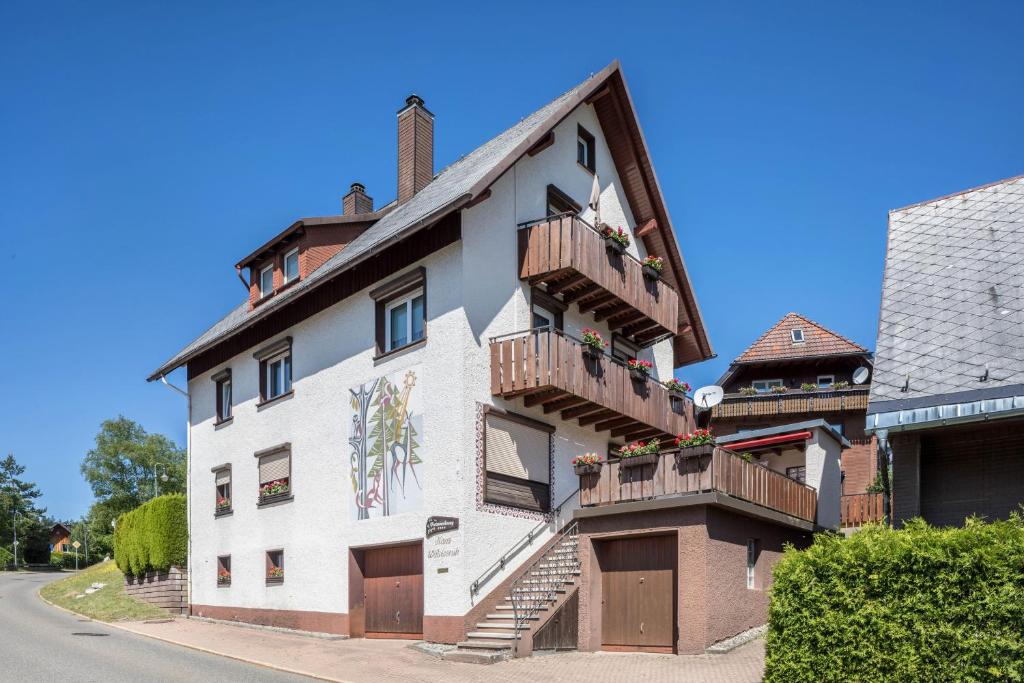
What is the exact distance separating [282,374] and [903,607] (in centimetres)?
1869

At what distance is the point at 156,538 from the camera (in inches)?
1158

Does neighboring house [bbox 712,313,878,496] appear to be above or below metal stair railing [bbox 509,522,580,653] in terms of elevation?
above

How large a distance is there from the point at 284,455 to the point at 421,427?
605 cm

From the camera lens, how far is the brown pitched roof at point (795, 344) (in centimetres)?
4209

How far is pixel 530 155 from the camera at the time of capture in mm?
22781

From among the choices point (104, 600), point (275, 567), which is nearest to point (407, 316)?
point (275, 567)

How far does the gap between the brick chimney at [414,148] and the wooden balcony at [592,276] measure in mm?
6291

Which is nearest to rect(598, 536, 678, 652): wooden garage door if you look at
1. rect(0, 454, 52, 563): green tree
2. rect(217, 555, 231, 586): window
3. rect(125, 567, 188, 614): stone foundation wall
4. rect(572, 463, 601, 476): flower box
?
rect(572, 463, 601, 476): flower box

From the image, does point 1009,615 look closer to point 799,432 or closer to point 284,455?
point 799,432

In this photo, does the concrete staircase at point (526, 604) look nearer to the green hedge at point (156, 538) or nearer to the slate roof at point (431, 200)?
the slate roof at point (431, 200)

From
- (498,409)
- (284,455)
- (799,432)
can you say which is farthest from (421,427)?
(799,432)

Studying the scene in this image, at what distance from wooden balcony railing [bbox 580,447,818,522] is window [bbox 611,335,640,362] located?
7.15m

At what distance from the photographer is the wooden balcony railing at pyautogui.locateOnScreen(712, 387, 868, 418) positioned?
39156mm

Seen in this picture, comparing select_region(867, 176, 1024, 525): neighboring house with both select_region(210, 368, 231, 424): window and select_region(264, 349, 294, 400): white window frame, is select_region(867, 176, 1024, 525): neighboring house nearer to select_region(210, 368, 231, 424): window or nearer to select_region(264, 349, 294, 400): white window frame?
select_region(264, 349, 294, 400): white window frame
